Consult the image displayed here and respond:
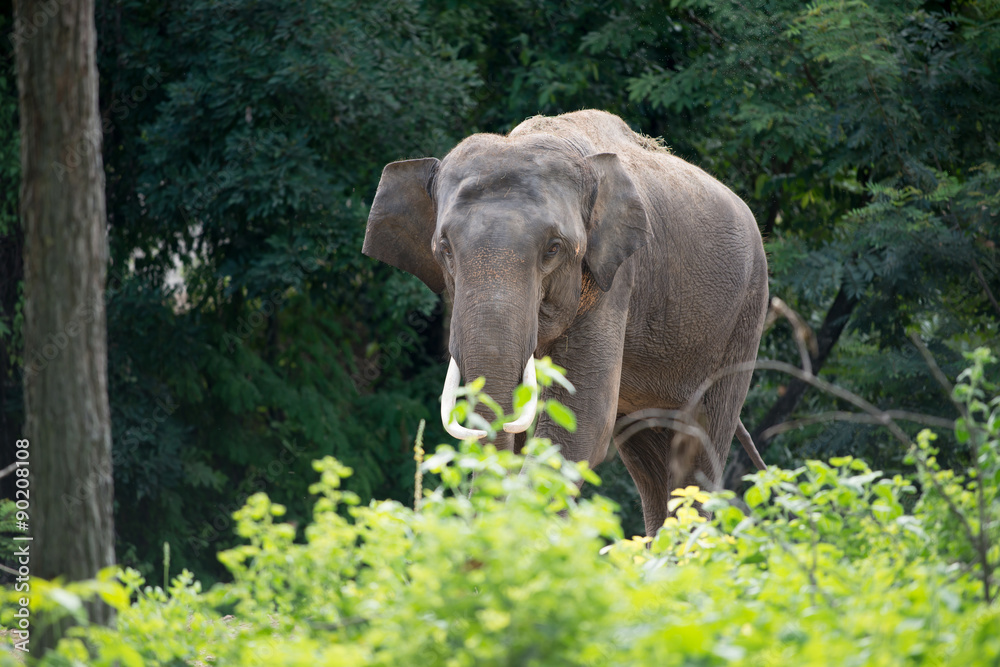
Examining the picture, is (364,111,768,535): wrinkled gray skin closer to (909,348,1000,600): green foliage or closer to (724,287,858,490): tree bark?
(909,348,1000,600): green foliage

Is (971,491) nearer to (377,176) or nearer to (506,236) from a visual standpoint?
(506,236)

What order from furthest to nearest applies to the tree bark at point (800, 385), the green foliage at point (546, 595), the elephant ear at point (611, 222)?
the tree bark at point (800, 385), the elephant ear at point (611, 222), the green foliage at point (546, 595)

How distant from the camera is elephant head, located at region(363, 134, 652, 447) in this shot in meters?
4.25

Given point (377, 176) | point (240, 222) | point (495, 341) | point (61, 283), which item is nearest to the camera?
point (61, 283)

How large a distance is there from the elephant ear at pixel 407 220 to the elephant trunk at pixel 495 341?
945 mm

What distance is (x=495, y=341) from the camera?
420 centimetres

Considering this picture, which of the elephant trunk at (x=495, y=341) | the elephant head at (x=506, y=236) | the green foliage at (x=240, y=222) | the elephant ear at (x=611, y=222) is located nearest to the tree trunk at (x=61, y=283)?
the elephant head at (x=506, y=236)

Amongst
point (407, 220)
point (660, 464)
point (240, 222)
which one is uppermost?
point (407, 220)

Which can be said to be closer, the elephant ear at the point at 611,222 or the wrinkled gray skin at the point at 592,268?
the wrinkled gray skin at the point at 592,268

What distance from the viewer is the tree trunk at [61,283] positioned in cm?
294

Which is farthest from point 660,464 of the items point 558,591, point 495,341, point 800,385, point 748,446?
point 558,591

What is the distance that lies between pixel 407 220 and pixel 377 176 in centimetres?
411

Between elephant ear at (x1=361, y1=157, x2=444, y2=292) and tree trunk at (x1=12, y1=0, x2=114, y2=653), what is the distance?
2.28m

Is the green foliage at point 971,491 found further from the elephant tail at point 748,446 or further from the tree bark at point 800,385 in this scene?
the tree bark at point 800,385
